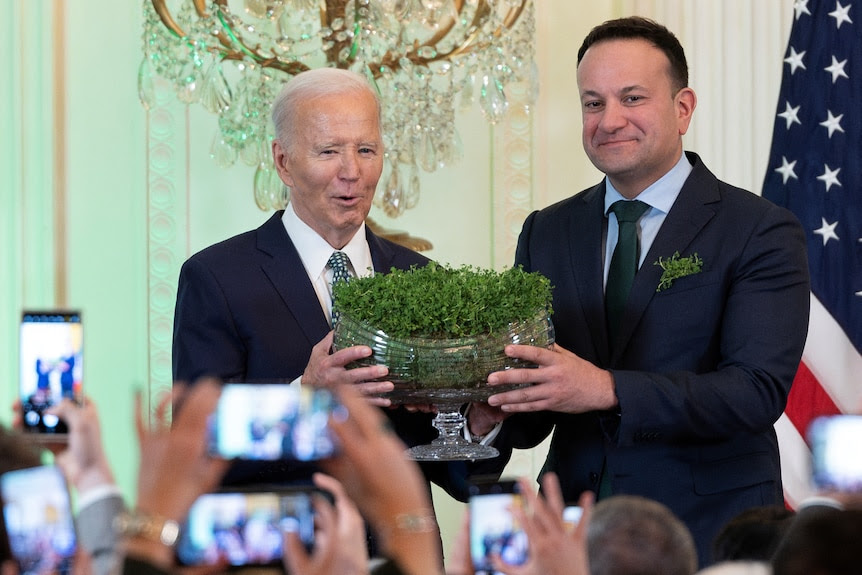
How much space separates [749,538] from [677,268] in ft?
3.35

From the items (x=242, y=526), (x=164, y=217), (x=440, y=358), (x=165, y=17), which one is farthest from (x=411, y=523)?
(x=164, y=217)

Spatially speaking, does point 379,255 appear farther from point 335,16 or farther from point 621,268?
point 335,16

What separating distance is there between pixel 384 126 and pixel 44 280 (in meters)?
1.40

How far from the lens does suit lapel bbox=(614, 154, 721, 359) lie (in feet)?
8.80

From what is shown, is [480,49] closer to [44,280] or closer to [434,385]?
[44,280]

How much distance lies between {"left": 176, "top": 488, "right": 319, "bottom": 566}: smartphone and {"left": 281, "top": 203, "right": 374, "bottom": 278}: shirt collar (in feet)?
4.10

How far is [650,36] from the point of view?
281 centimetres

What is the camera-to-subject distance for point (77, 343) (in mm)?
2240

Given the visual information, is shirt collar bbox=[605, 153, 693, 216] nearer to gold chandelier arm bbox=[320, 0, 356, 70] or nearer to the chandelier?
the chandelier

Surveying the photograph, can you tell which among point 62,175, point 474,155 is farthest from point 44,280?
point 474,155

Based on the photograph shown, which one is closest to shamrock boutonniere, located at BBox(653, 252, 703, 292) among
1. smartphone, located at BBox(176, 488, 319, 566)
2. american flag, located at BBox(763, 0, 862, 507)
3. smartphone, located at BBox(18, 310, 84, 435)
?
smartphone, located at BBox(18, 310, 84, 435)

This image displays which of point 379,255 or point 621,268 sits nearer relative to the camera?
point 621,268

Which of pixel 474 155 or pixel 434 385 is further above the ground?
pixel 474 155

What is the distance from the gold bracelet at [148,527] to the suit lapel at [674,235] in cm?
164
